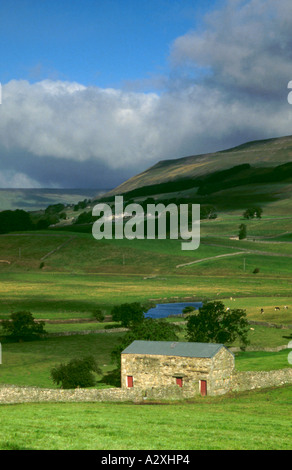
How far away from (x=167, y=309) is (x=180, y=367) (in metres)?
68.5

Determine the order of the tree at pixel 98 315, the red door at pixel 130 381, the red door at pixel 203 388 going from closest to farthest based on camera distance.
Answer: the red door at pixel 203 388 < the red door at pixel 130 381 < the tree at pixel 98 315

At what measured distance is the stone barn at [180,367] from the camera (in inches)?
1746

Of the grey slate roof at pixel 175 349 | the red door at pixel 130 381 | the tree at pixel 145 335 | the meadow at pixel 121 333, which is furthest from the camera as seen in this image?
the tree at pixel 145 335

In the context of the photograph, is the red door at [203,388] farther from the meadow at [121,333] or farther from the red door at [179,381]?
the red door at [179,381]

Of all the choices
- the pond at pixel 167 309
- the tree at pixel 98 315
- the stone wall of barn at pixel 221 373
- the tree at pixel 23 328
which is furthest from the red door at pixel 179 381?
the pond at pixel 167 309

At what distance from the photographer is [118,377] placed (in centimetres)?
5150

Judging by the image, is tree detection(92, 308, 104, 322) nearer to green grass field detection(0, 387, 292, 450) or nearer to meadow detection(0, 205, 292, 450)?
meadow detection(0, 205, 292, 450)

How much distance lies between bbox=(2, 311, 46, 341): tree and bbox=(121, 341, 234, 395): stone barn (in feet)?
120

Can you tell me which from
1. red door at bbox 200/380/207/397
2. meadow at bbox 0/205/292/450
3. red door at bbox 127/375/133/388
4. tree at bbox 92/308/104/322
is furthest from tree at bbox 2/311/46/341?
red door at bbox 200/380/207/397

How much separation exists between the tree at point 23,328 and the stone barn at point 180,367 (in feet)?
120

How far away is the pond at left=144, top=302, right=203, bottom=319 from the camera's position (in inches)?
4210

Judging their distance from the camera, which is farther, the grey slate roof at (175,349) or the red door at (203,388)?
the grey slate roof at (175,349)

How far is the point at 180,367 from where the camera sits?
4538cm
